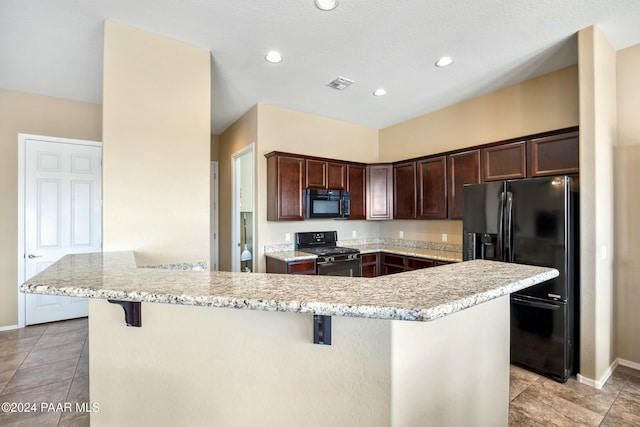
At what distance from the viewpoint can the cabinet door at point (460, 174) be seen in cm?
351

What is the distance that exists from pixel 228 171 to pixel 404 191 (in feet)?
10.0

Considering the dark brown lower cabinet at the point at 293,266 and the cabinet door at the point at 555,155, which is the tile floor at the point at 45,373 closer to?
the dark brown lower cabinet at the point at 293,266

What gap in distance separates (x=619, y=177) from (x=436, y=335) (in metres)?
2.95

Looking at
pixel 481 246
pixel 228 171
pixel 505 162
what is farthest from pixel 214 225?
pixel 505 162

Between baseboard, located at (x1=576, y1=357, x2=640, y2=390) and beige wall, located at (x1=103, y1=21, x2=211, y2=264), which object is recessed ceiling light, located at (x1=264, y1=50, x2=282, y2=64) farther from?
baseboard, located at (x1=576, y1=357, x2=640, y2=390)

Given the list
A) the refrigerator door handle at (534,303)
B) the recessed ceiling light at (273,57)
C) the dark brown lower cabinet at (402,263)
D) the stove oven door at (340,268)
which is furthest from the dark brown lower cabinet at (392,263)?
the recessed ceiling light at (273,57)

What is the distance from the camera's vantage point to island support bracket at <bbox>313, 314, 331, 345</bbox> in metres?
1.05

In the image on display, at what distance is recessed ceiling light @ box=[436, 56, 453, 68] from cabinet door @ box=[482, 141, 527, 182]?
3.63 feet

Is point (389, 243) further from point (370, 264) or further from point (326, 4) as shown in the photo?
point (326, 4)

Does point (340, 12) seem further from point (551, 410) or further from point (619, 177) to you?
point (551, 410)

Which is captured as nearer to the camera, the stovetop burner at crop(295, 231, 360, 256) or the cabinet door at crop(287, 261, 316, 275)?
the cabinet door at crop(287, 261, 316, 275)

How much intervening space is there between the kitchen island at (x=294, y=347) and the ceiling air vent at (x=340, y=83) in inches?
102

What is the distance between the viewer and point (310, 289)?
100 centimetres

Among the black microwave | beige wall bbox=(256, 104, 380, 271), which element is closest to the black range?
beige wall bbox=(256, 104, 380, 271)
